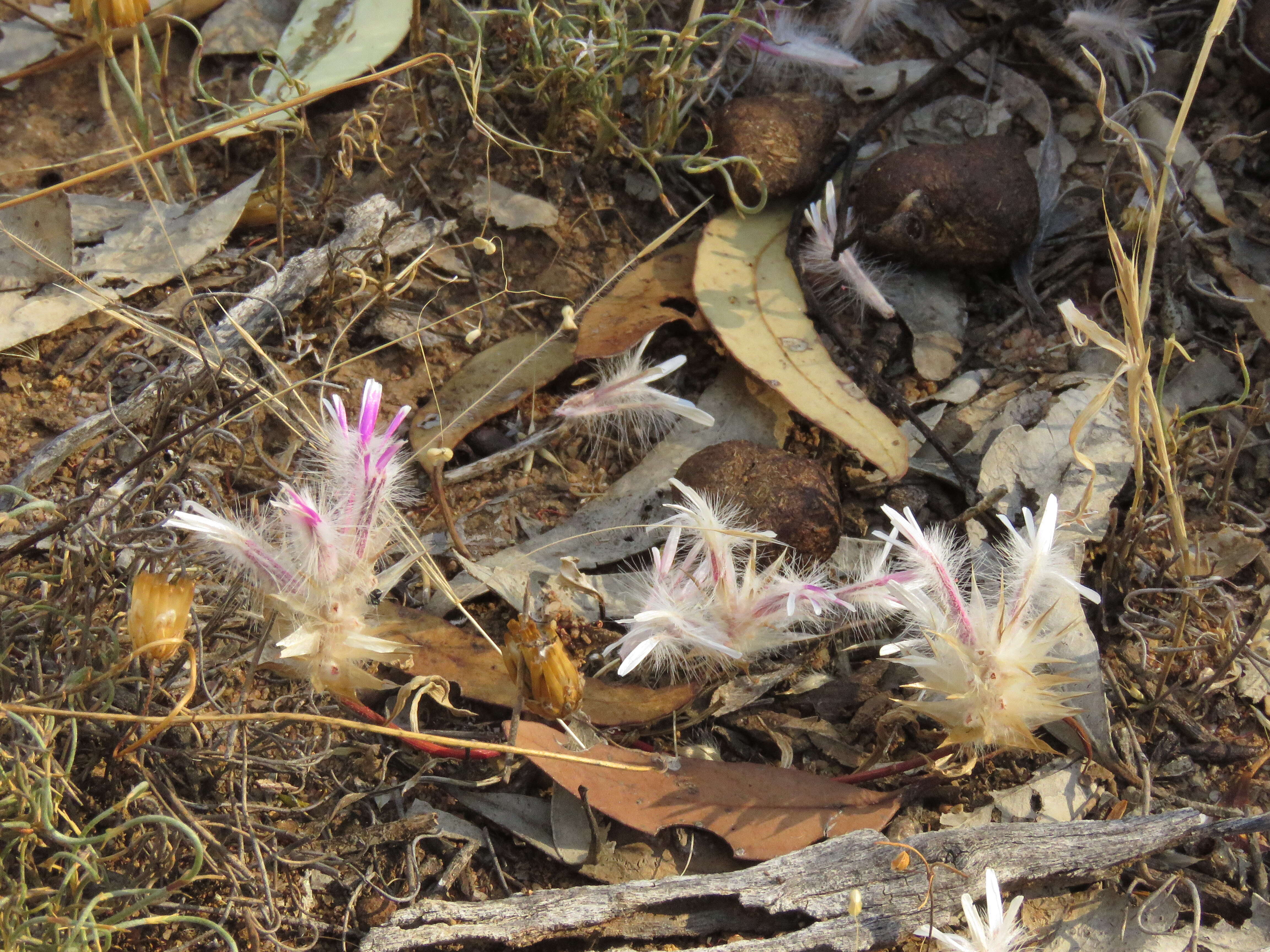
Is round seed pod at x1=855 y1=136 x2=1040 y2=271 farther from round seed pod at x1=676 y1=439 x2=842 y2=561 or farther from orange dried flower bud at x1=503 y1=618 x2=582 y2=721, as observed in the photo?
orange dried flower bud at x1=503 y1=618 x2=582 y2=721

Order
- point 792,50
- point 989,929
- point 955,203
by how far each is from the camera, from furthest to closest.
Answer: point 792,50 < point 955,203 < point 989,929

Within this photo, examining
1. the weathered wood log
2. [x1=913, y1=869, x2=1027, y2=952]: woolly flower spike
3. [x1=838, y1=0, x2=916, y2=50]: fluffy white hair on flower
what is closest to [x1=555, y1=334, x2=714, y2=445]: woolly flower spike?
the weathered wood log

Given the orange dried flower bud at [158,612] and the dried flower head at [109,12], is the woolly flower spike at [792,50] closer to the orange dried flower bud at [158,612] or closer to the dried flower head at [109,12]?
the dried flower head at [109,12]

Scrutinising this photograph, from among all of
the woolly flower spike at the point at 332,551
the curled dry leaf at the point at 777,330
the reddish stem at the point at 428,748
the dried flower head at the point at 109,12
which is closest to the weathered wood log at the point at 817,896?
the reddish stem at the point at 428,748

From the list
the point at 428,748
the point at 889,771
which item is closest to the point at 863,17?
the point at 889,771

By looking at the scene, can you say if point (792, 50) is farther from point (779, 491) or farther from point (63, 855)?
point (63, 855)

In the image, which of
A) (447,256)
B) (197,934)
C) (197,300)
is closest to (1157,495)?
(447,256)
